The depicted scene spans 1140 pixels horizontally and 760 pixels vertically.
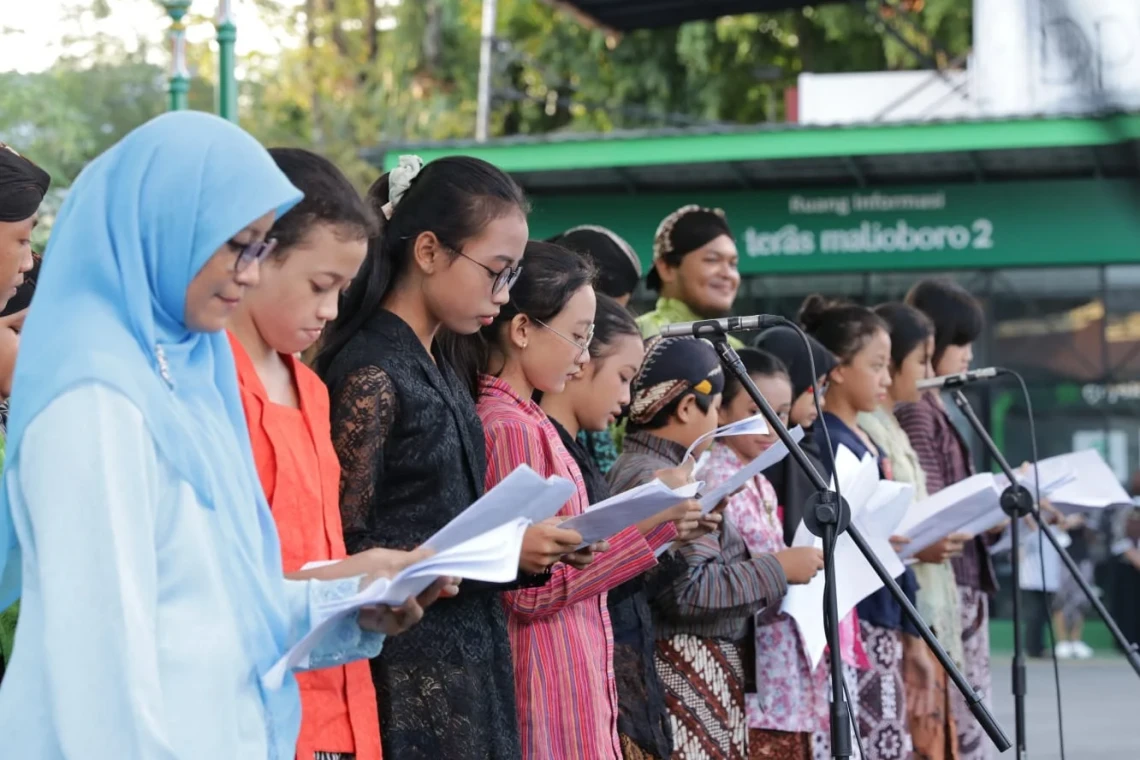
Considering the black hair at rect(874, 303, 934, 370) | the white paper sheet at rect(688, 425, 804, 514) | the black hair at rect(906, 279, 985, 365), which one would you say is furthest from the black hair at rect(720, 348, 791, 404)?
the black hair at rect(906, 279, 985, 365)

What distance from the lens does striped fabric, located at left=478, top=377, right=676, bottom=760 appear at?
357 cm

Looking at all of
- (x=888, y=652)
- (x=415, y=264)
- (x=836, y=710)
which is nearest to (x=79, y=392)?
(x=415, y=264)

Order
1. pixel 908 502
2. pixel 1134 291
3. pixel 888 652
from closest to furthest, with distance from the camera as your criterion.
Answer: pixel 908 502
pixel 888 652
pixel 1134 291

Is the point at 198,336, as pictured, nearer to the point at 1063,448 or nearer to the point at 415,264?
the point at 415,264

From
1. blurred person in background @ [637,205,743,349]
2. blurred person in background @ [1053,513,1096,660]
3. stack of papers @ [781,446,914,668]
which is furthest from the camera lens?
blurred person in background @ [1053,513,1096,660]

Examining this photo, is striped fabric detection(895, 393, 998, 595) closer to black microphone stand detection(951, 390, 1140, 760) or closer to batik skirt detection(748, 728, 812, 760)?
black microphone stand detection(951, 390, 1140, 760)

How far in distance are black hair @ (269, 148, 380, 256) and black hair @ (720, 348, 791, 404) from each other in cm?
221

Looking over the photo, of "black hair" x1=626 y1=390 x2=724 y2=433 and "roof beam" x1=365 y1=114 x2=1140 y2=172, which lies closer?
"black hair" x1=626 y1=390 x2=724 y2=433

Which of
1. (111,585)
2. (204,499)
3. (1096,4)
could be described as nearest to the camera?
(111,585)

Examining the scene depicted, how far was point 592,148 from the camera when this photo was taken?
13.9 meters

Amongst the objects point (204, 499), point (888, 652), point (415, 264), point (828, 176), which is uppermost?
point (828, 176)

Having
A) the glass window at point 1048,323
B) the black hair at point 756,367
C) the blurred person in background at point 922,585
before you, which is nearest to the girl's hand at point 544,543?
the black hair at point 756,367

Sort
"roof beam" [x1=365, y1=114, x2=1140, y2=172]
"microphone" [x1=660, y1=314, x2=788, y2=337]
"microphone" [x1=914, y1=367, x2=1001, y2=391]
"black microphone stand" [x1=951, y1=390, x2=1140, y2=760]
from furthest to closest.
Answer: "roof beam" [x1=365, y1=114, x2=1140, y2=172]
"microphone" [x1=914, y1=367, x2=1001, y2=391]
"black microphone stand" [x1=951, y1=390, x2=1140, y2=760]
"microphone" [x1=660, y1=314, x2=788, y2=337]

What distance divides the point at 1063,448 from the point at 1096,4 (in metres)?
5.24
